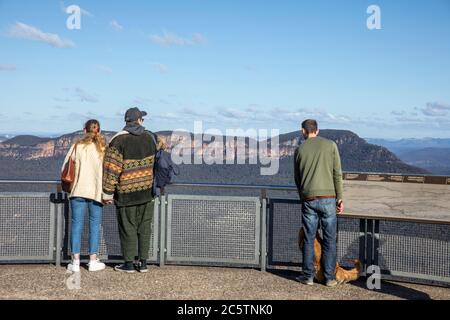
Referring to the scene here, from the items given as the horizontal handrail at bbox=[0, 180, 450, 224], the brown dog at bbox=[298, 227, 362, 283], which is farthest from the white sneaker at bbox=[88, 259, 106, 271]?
the brown dog at bbox=[298, 227, 362, 283]

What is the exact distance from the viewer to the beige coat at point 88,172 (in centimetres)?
659

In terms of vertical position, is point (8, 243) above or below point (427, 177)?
below

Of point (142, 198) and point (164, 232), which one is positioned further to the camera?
point (164, 232)

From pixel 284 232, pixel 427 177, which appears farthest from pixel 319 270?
pixel 427 177

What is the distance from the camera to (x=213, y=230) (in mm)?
7109

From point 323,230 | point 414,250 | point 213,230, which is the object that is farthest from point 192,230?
point 414,250

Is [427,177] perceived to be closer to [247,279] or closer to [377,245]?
[377,245]

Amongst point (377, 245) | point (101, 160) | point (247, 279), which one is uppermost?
point (101, 160)

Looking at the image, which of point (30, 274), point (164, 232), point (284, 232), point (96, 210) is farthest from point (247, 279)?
point (30, 274)

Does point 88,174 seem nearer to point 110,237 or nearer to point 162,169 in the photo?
point 162,169

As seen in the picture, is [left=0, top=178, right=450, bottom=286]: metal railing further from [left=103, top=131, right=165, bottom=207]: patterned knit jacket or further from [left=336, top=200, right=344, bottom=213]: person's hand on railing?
[left=103, top=131, right=165, bottom=207]: patterned knit jacket

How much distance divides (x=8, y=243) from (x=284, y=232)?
3482mm

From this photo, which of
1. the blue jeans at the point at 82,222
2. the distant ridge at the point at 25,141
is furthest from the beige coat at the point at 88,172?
the distant ridge at the point at 25,141

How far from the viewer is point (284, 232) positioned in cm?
692
